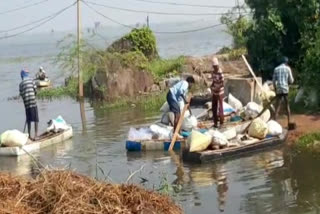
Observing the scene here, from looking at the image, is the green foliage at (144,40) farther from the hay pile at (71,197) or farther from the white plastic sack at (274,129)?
the hay pile at (71,197)

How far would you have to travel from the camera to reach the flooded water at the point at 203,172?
991 centimetres

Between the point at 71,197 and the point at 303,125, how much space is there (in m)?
10.0

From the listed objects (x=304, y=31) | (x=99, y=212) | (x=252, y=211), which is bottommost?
(x=252, y=211)

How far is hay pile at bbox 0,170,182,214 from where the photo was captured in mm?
6152

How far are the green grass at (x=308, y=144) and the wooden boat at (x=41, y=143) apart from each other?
6.00 m

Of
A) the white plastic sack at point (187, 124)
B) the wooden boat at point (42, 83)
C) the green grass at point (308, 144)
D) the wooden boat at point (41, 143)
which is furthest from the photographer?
the wooden boat at point (42, 83)

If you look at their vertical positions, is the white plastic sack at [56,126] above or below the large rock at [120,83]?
below

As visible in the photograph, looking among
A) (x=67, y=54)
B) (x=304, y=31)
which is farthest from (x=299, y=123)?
(x=67, y=54)

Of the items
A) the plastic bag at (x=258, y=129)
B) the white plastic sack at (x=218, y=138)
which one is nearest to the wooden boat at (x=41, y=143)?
the white plastic sack at (x=218, y=138)

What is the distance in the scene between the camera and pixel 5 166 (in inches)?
550

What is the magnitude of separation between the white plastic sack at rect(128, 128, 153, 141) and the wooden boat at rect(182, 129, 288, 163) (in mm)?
1754

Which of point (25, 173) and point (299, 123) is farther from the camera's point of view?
point (299, 123)

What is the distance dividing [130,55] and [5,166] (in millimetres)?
13185

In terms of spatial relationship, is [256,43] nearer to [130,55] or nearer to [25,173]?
[130,55]
